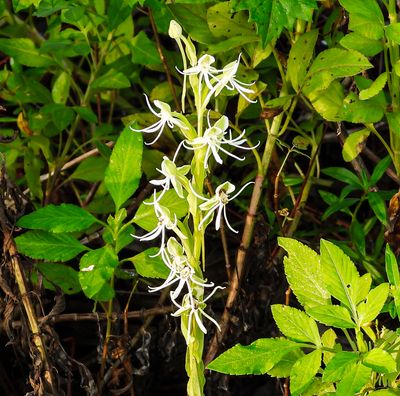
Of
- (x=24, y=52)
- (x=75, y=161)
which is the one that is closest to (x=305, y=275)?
(x=75, y=161)

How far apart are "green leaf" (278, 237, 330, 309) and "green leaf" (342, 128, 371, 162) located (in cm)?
34

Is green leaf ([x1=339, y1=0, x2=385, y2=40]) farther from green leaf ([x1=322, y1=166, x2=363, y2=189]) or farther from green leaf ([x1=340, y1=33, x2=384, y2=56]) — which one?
green leaf ([x1=322, y1=166, x2=363, y2=189])

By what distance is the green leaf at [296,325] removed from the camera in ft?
4.04

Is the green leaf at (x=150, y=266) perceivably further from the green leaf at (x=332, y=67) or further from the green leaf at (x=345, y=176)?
the green leaf at (x=345, y=176)

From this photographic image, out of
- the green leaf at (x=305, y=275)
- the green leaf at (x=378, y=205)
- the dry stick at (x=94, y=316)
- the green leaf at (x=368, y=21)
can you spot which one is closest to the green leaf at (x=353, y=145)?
the green leaf at (x=378, y=205)

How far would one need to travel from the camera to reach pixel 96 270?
144 centimetres

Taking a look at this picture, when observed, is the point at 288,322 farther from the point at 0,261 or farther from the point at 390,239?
the point at 0,261

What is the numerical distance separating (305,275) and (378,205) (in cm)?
41

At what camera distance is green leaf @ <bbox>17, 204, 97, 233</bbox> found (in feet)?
4.79

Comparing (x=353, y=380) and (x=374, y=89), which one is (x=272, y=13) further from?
(x=353, y=380)

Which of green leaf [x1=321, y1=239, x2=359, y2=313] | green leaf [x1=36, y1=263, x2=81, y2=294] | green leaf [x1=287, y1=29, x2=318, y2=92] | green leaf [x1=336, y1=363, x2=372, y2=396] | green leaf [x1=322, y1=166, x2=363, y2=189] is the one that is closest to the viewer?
green leaf [x1=336, y1=363, x2=372, y2=396]

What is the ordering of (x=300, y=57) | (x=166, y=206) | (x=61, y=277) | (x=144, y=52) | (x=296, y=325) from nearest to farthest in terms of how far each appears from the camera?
(x=296, y=325) < (x=166, y=206) < (x=300, y=57) < (x=61, y=277) < (x=144, y=52)

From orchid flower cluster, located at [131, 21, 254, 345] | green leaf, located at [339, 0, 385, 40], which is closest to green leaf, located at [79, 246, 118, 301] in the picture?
orchid flower cluster, located at [131, 21, 254, 345]

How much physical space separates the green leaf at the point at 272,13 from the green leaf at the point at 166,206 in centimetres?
30
